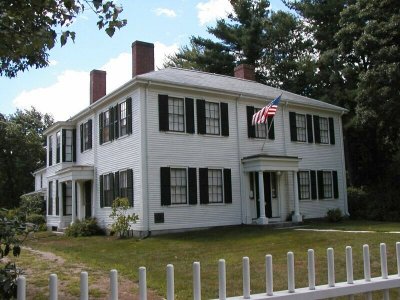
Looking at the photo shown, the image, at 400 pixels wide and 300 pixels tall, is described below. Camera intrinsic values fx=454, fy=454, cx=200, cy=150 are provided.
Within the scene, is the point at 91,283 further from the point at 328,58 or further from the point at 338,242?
the point at 328,58

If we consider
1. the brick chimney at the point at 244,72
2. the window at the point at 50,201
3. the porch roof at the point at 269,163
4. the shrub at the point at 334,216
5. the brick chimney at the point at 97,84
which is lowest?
the shrub at the point at 334,216

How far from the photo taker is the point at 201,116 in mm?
20219

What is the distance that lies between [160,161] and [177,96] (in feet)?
9.82

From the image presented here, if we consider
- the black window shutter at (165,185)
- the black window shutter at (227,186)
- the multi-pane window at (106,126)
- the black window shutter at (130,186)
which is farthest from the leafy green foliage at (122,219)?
the black window shutter at (227,186)

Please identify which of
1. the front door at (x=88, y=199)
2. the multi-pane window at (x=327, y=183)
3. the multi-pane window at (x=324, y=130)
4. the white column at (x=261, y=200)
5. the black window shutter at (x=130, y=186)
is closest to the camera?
the black window shutter at (x=130, y=186)

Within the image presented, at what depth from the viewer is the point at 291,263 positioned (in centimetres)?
391

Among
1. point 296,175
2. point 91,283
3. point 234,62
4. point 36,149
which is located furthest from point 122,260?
point 36,149

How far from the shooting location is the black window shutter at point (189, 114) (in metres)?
19.8

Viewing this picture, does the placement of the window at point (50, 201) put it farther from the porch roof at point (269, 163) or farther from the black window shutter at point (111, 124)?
the porch roof at point (269, 163)

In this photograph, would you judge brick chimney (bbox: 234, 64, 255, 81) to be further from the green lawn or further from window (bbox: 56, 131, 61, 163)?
the green lawn

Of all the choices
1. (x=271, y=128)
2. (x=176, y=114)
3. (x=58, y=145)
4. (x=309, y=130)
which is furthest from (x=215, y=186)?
(x=58, y=145)

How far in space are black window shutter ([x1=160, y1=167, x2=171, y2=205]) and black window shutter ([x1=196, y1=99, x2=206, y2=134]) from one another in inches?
99.4

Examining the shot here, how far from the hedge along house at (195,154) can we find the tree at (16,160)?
2157 cm

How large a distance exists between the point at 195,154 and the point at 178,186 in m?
1.64
